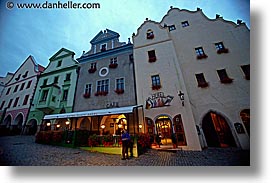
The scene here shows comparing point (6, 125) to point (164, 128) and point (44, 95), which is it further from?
point (164, 128)

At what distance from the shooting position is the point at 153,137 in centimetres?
246

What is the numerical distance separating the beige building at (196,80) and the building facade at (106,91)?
336 millimetres

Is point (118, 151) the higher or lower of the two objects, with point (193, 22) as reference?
lower

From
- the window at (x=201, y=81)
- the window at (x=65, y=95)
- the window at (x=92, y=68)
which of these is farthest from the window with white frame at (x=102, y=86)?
the window at (x=201, y=81)

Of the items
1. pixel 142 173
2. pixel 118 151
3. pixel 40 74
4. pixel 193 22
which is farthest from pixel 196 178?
pixel 40 74

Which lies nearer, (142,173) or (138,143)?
(142,173)

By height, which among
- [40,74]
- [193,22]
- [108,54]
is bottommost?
[40,74]

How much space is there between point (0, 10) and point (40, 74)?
157 centimetres

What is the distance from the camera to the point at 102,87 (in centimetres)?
371

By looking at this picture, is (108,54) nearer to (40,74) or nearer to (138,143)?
(40,74)

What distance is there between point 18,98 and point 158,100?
3.39 meters

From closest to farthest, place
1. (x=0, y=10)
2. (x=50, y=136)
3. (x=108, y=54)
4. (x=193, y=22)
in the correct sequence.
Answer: (x=0, y=10) < (x=50, y=136) < (x=193, y=22) < (x=108, y=54)

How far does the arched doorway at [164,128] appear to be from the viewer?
2.41m

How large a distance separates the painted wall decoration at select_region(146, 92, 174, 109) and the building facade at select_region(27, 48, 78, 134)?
85.1 inches
